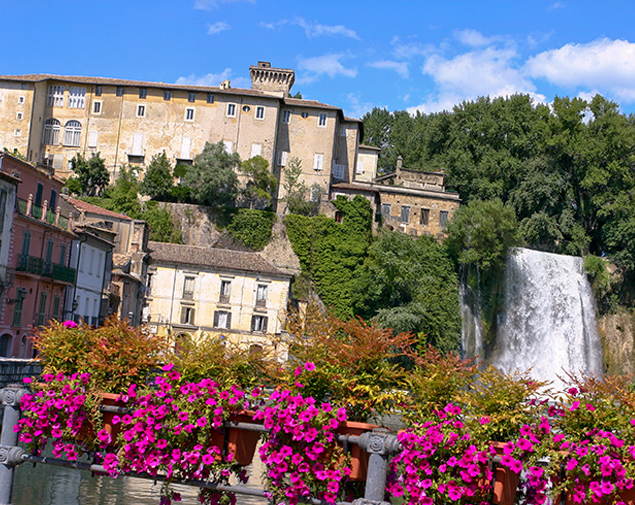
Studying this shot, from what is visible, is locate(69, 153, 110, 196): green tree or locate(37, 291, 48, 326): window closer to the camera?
locate(37, 291, 48, 326): window

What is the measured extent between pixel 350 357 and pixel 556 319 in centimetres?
6108

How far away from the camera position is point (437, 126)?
260 feet

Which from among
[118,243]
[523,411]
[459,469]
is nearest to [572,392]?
[523,411]

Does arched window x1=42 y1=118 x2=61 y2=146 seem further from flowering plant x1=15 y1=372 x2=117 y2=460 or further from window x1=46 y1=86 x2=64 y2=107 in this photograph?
flowering plant x1=15 y1=372 x2=117 y2=460

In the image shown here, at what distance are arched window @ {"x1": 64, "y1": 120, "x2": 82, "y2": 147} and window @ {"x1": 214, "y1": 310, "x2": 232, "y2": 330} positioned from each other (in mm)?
25019

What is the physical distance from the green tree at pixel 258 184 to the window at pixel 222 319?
41.5ft

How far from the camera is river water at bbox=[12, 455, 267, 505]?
15.4 m

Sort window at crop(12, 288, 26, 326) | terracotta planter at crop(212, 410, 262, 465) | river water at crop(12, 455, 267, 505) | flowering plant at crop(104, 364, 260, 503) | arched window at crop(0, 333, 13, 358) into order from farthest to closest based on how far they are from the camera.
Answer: window at crop(12, 288, 26, 326)
arched window at crop(0, 333, 13, 358)
river water at crop(12, 455, 267, 505)
terracotta planter at crop(212, 410, 262, 465)
flowering plant at crop(104, 364, 260, 503)

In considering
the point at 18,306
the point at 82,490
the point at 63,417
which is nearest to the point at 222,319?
the point at 18,306

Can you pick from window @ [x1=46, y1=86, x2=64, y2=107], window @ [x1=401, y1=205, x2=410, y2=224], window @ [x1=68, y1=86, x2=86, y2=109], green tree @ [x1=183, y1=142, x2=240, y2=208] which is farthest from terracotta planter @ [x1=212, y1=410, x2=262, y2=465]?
window @ [x1=46, y1=86, x2=64, y2=107]

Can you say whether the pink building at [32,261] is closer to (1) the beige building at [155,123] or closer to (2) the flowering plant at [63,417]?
(2) the flowering plant at [63,417]

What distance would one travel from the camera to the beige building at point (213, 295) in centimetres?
5803

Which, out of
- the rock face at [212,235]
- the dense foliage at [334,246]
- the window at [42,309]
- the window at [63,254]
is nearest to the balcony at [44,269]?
the window at [63,254]

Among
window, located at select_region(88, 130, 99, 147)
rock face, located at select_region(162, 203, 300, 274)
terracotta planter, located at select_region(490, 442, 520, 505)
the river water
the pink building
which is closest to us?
terracotta planter, located at select_region(490, 442, 520, 505)
